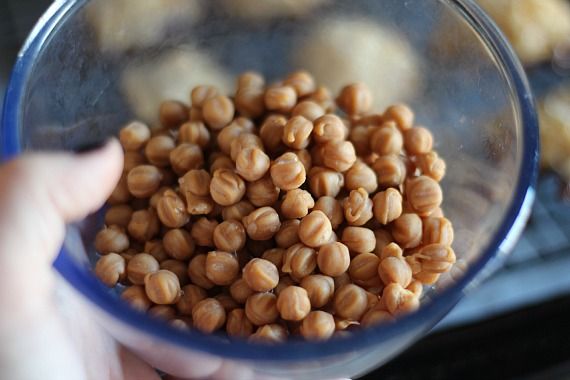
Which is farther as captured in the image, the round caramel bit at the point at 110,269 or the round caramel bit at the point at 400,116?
the round caramel bit at the point at 400,116

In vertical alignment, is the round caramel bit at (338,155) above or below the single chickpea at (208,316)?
above

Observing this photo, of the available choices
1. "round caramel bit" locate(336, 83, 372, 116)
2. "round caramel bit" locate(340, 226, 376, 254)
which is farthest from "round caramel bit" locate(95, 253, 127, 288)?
"round caramel bit" locate(336, 83, 372, 116)

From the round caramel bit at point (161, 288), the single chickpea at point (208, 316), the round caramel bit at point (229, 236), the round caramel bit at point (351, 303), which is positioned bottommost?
the single chickpea at point (208, 316)

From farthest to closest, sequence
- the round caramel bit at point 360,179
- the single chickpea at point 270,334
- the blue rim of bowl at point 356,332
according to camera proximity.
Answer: the round caramel bit at point 360,179 < the single chickpea at point 270,334 < the blue rim of bowl at point 356,332

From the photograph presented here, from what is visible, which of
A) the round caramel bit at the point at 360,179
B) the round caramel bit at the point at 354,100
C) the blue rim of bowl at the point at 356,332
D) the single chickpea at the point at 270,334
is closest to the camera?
the blue rim of bowl at the point at 356,332

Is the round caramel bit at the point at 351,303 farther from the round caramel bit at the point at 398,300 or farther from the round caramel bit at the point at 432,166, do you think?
the round caramel bit at the point at 432,166

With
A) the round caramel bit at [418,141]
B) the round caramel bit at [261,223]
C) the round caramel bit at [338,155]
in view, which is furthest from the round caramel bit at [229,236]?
the round caramel bit at [418,141]

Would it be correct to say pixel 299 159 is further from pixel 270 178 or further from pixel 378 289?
pixel 378 289
